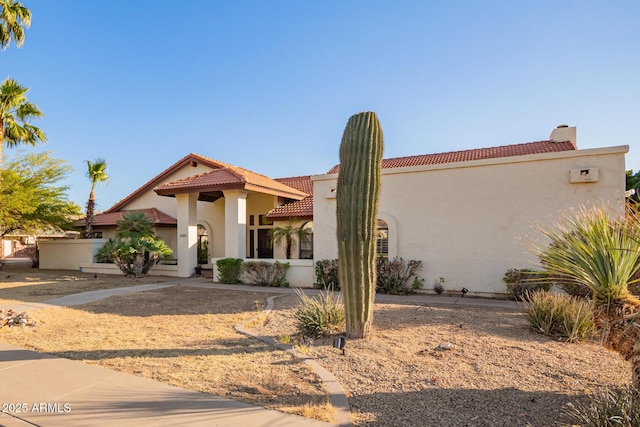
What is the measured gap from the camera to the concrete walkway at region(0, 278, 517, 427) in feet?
12.7

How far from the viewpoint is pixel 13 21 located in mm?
18750

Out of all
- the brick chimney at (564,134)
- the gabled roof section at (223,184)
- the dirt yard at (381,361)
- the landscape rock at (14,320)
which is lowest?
the dirt yard at (381,361)

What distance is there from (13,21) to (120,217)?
40.0 ft

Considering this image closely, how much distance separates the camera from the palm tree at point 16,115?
19688 millimetres

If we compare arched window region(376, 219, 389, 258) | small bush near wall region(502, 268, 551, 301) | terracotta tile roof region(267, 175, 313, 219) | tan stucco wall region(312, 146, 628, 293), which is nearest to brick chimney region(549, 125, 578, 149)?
tan stucco wall region(312, 146, 628, 293)

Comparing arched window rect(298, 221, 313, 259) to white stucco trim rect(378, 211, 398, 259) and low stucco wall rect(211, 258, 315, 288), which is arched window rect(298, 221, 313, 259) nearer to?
low stucco wall rect(211, 258, 315, 288)

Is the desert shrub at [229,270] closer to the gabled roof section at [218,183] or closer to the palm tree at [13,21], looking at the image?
the gabled roof section at [218,183]

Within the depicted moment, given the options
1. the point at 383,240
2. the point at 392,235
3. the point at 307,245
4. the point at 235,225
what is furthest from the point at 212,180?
the point at 392,235

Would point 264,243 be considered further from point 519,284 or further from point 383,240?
point 519,284

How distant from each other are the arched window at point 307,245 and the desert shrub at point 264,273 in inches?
134

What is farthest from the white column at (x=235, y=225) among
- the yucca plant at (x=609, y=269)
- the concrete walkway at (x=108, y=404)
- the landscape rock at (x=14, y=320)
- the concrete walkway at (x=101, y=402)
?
the yucca plant at (x=609, y=269)

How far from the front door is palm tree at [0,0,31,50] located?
54.3 feet

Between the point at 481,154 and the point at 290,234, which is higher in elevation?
the point at 481,154

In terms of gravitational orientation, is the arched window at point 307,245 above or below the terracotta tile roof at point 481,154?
below
